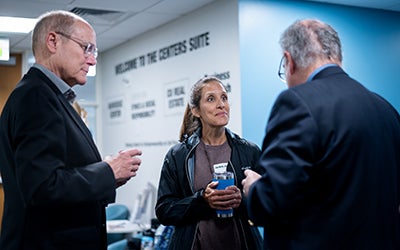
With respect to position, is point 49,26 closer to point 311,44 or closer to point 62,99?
point 62,99

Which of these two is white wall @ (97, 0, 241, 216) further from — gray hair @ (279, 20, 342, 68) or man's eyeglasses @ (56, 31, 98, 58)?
gray hair @ (279, 20, 342, 68)

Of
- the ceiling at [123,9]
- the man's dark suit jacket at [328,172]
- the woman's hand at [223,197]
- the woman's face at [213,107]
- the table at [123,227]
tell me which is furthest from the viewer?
the table at [123,227]

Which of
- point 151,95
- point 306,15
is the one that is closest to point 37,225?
point 306,15

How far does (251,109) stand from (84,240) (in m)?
3.23

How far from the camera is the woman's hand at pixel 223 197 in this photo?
258 cm

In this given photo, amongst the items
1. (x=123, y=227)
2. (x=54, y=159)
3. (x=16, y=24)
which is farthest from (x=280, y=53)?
(x=16, y=24)

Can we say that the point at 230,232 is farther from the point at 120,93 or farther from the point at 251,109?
the point at 120,93

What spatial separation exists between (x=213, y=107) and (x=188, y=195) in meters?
0.54

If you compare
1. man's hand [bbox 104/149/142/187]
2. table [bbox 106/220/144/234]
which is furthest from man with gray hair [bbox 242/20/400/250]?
table [bbox 106/220/144/234]

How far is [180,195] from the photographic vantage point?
2934mm

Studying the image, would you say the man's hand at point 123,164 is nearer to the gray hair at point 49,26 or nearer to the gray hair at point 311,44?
the gray hair at point 49,26

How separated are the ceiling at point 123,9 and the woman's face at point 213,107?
2.55 meters

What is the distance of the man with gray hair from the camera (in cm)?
173

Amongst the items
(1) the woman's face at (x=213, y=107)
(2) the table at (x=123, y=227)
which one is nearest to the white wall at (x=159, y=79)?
(2) the table at (x=123, y=227)
